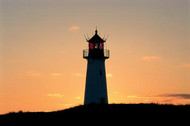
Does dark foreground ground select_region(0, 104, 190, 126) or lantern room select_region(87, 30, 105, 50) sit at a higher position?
lantern room select_region(87, 30, 105, 50)

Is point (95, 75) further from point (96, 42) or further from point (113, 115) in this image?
point (113, 115)

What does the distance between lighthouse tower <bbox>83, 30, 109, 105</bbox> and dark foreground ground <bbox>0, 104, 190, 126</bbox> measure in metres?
8.53

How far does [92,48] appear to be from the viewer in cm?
4853

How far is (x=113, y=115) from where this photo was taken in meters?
33.7

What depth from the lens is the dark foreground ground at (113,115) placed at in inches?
1252

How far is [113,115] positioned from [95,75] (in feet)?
46.2

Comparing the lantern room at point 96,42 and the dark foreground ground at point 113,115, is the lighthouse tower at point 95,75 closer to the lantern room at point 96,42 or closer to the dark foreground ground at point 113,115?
the lantern room at point 96,42

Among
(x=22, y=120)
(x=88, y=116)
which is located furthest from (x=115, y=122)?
(x=22, y=120)

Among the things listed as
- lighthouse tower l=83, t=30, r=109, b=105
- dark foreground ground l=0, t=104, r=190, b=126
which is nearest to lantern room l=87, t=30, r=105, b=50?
lighthouse tower l=83, t=30, r=109, b=105

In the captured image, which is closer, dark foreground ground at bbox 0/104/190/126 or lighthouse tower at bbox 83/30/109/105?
dark foreground ground at bbox 0/104/190/126

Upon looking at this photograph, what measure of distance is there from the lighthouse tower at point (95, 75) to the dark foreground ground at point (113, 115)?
8.53 metres

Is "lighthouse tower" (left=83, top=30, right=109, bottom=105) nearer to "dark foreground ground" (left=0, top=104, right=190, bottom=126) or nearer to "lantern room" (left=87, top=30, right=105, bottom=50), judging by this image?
"lantern room" (left=87, top=30, right=105, bottom=50)

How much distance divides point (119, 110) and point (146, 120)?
450cm

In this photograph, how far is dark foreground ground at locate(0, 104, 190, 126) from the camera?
31.8 meters
